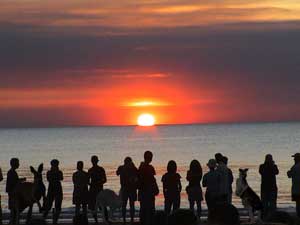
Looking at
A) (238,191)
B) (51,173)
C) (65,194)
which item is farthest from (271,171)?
(65,194)

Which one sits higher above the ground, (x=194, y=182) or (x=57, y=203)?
(x=194, y=182)

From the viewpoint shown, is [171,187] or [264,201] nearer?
[171,187]

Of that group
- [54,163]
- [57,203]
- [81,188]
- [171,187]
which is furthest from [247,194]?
[57,203]

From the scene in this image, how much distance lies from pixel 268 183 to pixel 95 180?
13.9 feet

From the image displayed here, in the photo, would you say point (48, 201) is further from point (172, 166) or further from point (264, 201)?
point (264, 201)

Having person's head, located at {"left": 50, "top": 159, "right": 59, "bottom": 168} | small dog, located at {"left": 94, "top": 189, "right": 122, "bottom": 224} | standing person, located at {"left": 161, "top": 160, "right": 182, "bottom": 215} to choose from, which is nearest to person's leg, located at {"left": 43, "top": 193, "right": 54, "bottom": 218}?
person's head, located at {"left": 50, "top": 159, "right": 59, "bottom": 168}

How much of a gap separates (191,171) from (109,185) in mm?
35476

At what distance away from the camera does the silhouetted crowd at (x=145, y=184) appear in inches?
851

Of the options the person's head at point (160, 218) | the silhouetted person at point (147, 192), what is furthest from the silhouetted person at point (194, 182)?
the person's head at point (160, 218)

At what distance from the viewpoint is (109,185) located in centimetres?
5831

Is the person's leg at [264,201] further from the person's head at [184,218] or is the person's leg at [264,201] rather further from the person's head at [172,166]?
the person's head at [184,218]

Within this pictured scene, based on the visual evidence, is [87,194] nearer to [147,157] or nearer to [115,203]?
[115,203]

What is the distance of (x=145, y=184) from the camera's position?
2192 centimetres

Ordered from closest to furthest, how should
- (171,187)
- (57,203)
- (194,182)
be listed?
(171,187), (57,203), (194,182)
